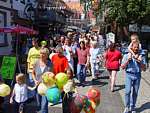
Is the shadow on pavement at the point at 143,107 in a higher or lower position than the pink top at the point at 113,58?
lower

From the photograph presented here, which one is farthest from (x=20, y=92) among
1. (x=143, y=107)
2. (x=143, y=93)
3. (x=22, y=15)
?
(x=22, y=15)

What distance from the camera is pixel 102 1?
82.8 ft

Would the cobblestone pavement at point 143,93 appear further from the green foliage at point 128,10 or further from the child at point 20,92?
the green foliage at point 128,10

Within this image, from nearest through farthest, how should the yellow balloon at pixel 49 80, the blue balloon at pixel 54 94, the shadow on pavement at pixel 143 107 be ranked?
the blue balloon at pixel 54 94, the yellow balloon at pixel 49 80, the shadow on pavement at pixel 143 107

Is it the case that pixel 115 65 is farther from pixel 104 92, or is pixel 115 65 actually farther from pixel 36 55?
pixel 36 55

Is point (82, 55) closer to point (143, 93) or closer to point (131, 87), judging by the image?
point (143, 93)

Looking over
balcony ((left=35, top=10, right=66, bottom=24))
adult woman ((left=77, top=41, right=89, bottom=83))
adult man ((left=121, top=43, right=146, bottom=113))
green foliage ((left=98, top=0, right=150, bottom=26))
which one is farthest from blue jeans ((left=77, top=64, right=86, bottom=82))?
balcony ((left=35, top=10, right=66, bottom=24))

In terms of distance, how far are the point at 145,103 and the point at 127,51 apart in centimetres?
219

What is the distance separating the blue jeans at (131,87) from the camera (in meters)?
9.47

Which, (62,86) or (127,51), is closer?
(62,86)

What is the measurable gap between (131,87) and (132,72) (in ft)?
1.23

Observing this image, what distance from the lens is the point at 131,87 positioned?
31.4 ft

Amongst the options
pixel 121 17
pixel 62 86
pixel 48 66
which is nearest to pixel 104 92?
pixel 48 66

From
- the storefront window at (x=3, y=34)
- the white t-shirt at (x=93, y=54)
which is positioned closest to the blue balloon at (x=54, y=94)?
the white t-shirt at (x=93, y=54)
